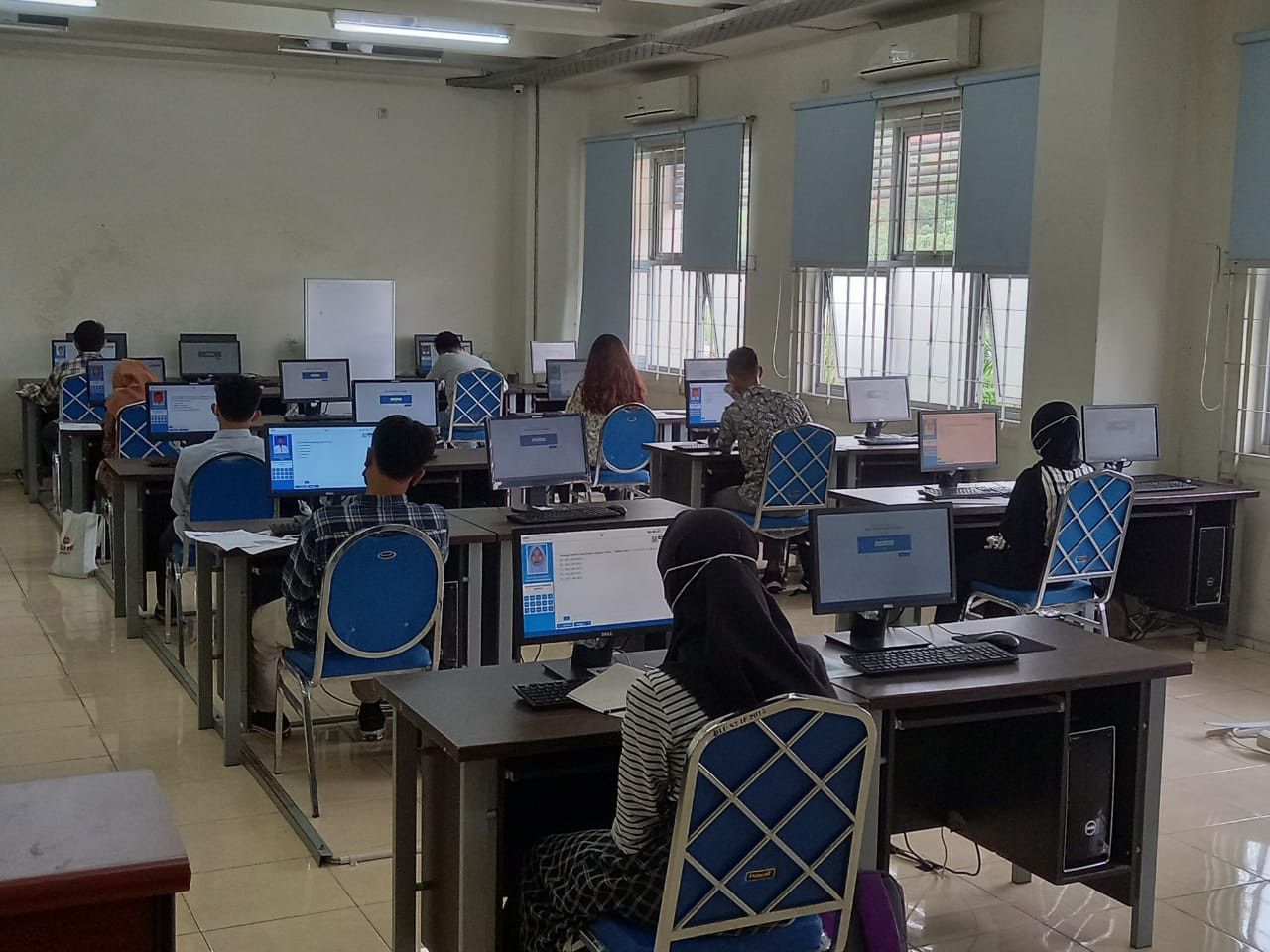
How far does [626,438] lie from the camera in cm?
748

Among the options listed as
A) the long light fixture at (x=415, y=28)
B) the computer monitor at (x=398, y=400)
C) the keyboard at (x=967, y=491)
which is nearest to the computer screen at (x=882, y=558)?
the keyboard at (x=967, y=491)

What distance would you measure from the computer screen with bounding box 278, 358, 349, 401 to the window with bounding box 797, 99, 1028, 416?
9.86 ft

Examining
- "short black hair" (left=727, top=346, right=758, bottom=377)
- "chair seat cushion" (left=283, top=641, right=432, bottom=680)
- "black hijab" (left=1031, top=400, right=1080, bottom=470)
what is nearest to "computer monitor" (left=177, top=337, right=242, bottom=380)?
"short black hair" (left=727, top=346, right=758, bottom=377)

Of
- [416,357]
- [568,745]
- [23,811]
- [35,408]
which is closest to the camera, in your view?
[23,811]

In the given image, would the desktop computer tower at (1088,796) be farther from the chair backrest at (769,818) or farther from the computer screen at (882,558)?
the chair backrest at (769,818)

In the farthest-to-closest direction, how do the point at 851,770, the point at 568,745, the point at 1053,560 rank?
the point at 1053,560 → the point at 568,745 → the point at 851,770

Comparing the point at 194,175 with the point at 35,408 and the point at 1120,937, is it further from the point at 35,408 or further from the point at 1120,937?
the point at 1120,937

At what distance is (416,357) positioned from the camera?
11586 millimetres

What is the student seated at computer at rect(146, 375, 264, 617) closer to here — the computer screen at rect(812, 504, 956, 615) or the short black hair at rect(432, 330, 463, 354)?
the computer screen at rect(812, 504, 956, 615)

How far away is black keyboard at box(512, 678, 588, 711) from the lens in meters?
2.74

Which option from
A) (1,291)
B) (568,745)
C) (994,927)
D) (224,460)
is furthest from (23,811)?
(1,291)

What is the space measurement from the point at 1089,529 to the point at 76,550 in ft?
16.0

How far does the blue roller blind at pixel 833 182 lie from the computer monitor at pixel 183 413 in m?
3.80

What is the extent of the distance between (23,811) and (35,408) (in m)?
8.67
